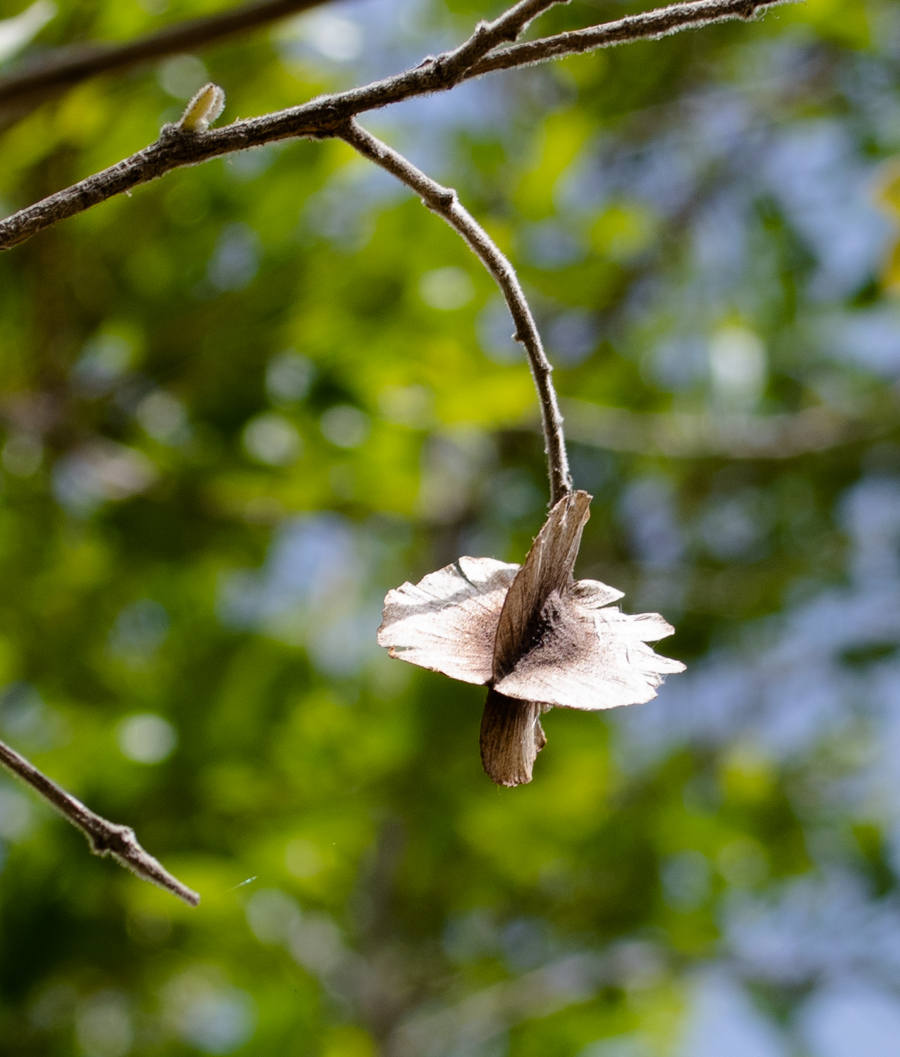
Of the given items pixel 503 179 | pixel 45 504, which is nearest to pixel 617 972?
pixel 45 504

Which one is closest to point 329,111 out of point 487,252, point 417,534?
point 487,252

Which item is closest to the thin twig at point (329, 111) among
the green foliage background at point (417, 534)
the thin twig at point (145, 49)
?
the thin twig at point (145, 49)

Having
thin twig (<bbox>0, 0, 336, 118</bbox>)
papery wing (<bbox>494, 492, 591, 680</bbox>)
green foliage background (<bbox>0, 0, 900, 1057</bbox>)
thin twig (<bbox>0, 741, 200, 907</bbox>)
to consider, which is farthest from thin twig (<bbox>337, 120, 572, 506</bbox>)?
green foliage background (<bbox>0, 0, 900, 1057</bbox>)

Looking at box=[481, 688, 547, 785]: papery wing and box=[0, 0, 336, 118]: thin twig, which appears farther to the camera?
box=[0, 0, 336, 118]: thin twig

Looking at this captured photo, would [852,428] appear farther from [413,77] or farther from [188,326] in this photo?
[413,77]

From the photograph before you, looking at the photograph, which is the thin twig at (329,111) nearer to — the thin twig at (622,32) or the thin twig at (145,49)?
the thin twig at (622,32)

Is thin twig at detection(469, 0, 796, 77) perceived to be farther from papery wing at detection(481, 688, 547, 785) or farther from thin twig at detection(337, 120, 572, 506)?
papery wing at detection(481, 688, 547, 785)

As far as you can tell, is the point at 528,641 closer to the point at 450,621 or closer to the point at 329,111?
the point at 450,621
